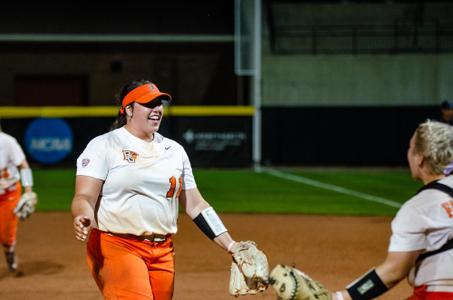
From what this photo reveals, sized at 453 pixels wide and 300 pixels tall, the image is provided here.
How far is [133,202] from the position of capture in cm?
525

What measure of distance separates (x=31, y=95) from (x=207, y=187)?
1534 cm

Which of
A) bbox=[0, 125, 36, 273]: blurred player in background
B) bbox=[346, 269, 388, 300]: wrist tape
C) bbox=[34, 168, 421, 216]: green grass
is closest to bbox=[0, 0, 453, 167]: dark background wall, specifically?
bbox=[34, 168, 421, 216]: green grass

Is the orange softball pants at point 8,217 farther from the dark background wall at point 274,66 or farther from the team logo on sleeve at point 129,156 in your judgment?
the dark background wall at point 274,66

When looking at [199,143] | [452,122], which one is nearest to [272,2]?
[199,143]

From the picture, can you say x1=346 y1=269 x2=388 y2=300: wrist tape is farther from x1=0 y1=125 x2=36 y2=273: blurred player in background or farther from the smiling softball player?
x1=0 y1=125 x2=36 y2=273: blurred player in background

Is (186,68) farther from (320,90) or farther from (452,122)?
(452,122)

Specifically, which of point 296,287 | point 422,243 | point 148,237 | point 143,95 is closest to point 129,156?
point 143,95

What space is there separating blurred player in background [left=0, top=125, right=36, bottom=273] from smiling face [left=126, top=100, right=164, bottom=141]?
4293 mm

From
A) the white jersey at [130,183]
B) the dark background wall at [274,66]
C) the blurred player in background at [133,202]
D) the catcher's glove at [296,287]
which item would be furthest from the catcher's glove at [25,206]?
the dark background wall at [274,66]

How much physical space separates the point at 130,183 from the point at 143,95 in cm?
59

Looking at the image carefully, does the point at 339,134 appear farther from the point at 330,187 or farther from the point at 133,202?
the point at 133,202

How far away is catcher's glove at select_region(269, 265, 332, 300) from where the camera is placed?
13.2 ft

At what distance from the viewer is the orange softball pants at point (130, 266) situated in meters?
5.09

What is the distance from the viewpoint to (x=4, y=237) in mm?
9656
